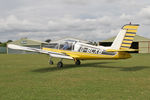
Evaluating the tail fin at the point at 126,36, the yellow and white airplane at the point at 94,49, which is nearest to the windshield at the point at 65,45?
the yellow and white airplane at the point at 94,49

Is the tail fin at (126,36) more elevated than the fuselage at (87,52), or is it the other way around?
the tail fin at (126,36)

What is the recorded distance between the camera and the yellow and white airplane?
546 inches

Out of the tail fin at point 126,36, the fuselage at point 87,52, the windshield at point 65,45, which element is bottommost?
the fuselage at point 87,52

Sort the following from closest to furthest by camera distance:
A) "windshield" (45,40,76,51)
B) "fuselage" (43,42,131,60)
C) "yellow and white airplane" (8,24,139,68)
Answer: "yellow and white airplane" (8,24,139,68), "fuselage" (43,42,131,60), "windshield" (45,40,76,51)

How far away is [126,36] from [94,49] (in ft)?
8.77

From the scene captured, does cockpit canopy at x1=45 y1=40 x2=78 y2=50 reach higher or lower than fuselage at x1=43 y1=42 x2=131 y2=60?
higher

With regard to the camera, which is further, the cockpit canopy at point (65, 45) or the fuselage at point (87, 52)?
the cockpit canopy at point (65, 45)

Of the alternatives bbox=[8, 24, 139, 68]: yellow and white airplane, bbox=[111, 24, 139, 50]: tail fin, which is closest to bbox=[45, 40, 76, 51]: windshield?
bbox=[8, 24, 139, 68]: yellow and white airplane

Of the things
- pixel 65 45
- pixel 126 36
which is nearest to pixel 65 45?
pixel 65 45

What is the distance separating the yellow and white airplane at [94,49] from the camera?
13.9 metres

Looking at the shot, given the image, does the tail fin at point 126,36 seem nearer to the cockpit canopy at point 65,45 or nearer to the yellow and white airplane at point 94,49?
the yellow and white airplane at point 94,49

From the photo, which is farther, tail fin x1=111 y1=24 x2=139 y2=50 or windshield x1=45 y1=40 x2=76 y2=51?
windshield x1=45 y1=40 x2=76 y2=51

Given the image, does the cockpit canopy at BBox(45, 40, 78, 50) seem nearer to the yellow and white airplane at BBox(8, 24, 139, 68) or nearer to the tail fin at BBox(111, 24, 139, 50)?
the yellow and white airplane at BBox(8, 24, 139, 68)

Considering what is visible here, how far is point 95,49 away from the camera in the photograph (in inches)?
603
